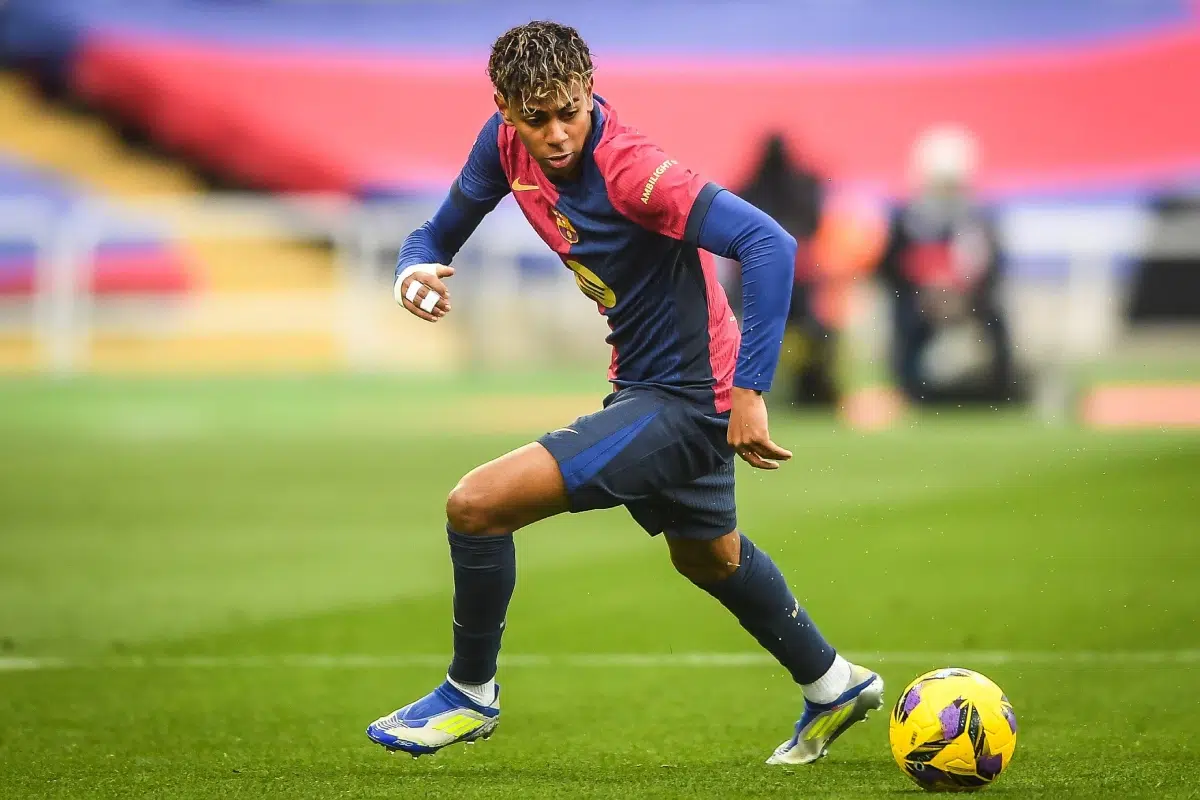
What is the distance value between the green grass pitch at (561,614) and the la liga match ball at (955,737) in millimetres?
90

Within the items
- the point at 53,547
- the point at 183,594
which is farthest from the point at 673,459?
the point at 53,547

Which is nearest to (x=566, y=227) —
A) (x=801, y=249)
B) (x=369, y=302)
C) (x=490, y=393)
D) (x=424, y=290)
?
(x=424, y=290)

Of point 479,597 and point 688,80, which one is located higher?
point 688,80

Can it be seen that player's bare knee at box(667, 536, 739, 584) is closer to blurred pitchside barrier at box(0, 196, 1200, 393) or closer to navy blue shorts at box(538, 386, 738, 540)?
navy blue shorts at box(538, 386, 738, 540)

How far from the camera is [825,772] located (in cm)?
548

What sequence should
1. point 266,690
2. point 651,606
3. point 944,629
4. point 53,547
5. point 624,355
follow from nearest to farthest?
point 624,355
point 266,690
point 944,629
point 651,606
point 53,547

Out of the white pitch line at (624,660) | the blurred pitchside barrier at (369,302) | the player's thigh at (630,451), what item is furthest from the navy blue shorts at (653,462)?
the blurred pitchside barrier at (369,302)

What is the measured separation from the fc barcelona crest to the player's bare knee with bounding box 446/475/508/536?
0.74m

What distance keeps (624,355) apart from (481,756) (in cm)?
129

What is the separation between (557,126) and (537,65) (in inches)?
6.9

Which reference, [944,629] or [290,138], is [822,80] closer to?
[290,138]

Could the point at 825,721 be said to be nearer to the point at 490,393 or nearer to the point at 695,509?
the point at 695,509

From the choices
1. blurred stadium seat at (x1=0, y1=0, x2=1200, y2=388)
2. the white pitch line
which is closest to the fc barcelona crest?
the white pitch line

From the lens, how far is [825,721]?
5.69m
